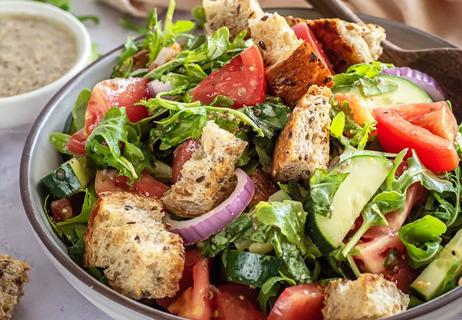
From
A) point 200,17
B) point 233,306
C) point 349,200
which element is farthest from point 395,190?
point 200,17

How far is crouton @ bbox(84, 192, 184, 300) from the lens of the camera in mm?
2281

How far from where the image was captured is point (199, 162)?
247cm

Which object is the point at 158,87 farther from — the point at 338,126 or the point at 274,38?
the point at 338,126

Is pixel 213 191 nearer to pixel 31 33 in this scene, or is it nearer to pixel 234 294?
pixel 234 294

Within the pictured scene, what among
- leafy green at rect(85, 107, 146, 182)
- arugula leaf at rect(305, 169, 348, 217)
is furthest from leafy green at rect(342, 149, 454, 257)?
leafy green at rect(85, 107, 146, 182)

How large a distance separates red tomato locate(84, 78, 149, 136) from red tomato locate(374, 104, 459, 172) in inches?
39.6

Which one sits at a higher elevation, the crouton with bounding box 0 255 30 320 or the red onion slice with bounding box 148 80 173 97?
the red onion slice with bounding box 148 80 173 97

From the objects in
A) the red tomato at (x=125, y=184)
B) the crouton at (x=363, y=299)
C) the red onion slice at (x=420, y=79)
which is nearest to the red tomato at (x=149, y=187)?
the red tomato at (x=125, y=184)

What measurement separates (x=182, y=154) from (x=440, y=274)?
1028 millimetres

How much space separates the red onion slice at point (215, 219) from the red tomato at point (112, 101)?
25.6 inches

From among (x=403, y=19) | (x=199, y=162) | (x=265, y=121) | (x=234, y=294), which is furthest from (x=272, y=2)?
(x=234, y=294)

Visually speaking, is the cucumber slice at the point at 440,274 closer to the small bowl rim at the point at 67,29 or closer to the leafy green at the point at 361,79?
the leafy green at the point at 361,79

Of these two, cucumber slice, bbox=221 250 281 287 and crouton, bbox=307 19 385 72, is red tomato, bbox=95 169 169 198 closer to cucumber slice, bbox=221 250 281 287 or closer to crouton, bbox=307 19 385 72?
cucumber slice, bbox=221 250 281 287

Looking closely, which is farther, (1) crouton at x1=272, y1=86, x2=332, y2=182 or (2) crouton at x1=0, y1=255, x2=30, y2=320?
(2) crouton at x1=0, y1=255, x2=30, y2=320
